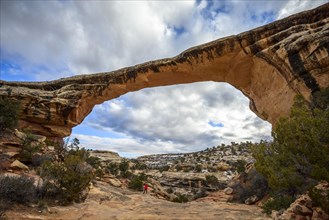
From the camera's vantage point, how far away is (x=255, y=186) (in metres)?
14.6

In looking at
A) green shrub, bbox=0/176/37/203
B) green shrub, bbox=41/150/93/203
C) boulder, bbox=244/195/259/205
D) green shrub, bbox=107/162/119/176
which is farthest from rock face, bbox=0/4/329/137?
green shrub, bbox=0/176/37/203

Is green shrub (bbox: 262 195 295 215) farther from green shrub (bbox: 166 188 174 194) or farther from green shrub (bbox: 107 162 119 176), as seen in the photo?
green shrub (bbox: 166 188 174 194)

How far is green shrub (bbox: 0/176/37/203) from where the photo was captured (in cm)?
729

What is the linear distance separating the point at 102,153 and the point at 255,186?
28659 millimetres

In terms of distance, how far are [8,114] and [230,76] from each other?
45.0ft

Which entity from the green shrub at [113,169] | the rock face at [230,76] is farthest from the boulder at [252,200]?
the green shrub at [113,169]

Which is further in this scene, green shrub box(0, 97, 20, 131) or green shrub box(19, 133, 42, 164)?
green shrub box(0, 97, 20, 131)

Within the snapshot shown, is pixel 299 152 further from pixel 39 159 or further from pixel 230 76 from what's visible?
pixel 39 159

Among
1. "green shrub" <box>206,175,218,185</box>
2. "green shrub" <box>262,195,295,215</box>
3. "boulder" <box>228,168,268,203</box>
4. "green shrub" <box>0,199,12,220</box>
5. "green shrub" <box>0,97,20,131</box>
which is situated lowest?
"green shrub" <box>0,199,12,220</box>

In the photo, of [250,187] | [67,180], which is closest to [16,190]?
[67,180]

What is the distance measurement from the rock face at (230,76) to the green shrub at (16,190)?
35.1 feet

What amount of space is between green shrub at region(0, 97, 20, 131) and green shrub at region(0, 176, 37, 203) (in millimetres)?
7411

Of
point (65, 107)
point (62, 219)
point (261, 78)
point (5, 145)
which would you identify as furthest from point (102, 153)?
point (62, 219)

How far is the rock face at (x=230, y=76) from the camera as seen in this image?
10602 mm
